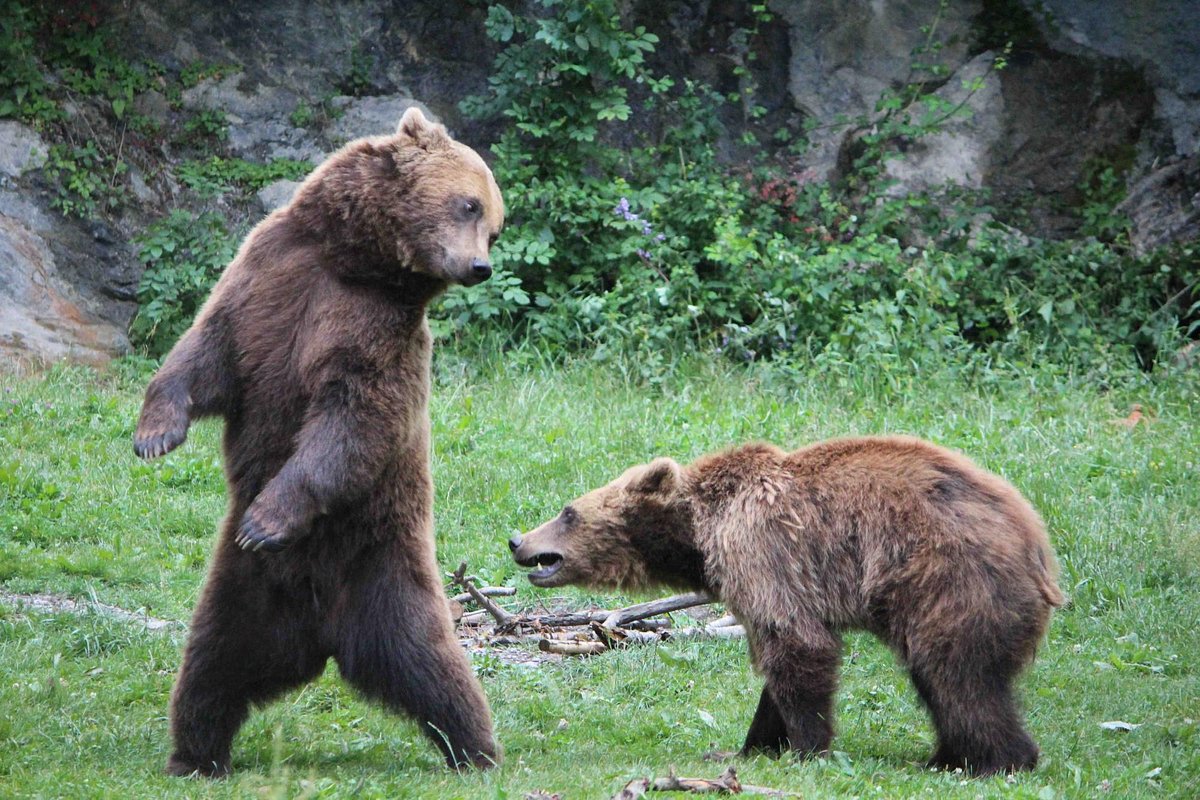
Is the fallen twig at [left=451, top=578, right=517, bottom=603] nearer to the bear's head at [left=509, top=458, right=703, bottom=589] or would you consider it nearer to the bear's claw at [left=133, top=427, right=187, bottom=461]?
the bear's head at [left=509, top=458, right=703, bottom=589]

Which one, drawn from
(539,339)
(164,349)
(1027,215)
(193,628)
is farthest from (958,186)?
(193,628)

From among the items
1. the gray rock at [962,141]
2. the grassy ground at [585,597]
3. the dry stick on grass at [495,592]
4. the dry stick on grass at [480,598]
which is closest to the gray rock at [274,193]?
the grassy ground at [585,597]

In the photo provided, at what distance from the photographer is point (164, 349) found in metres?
12.4

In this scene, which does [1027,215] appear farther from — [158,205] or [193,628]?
[193,628]

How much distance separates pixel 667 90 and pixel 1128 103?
184 inches

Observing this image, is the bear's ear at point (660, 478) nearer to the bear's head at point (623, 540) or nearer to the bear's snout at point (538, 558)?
the bear's head at point (623, 540)

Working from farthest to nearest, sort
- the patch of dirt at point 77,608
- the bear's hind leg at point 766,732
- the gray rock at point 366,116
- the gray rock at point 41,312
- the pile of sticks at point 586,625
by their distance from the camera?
1. the gray rock at point 366,116
2. the gray rock at point 41,312
3. the pile of sticks at point 586,625
4. the patch of dirt at point 77,608
5. the bear's hind leg at point 766,732

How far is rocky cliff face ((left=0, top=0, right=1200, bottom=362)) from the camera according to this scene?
44.2ft

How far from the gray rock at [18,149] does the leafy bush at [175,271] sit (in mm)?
1168

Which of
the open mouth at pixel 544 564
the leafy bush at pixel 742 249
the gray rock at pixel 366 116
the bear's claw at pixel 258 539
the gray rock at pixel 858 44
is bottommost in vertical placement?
the open mouth at pixel 544 564

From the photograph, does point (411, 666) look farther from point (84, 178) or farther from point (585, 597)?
point (84, 178)

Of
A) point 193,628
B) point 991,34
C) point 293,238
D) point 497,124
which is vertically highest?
point 991,34

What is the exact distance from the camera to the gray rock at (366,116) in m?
13.6

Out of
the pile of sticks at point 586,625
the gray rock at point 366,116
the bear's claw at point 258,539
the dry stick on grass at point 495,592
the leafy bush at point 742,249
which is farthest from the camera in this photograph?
the gray rock at point 366,116
